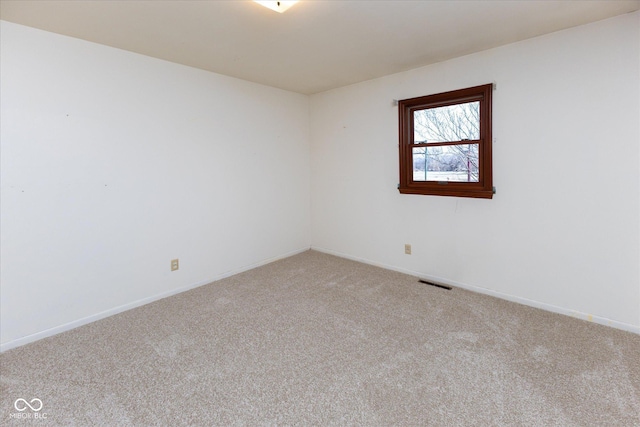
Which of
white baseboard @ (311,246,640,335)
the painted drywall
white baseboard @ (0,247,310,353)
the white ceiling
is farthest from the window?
white baseboard @ (0,247,310,353)

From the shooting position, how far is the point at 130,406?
5.47 feet

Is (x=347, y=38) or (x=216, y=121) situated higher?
(x=347, y=38)

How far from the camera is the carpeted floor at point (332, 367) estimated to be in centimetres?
161

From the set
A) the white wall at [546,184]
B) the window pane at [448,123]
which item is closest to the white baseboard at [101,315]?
the white wall at [546,184]

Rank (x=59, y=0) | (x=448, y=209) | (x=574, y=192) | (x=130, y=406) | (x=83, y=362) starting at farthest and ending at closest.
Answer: (x=448, y=209), (x=574, y=192), (x=83, y=362), (x=59, y=0), (x=130, y=406)

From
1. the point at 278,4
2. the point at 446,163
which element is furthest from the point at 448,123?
the point at 278,4

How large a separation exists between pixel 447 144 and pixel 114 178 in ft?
10.3

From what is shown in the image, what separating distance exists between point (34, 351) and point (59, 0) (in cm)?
230

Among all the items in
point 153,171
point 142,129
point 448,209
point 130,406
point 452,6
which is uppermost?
point 452,6

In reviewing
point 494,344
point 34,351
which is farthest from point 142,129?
point 494,344

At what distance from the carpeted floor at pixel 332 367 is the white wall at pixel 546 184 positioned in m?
0.33

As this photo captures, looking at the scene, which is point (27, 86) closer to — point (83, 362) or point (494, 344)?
point (83, 362)

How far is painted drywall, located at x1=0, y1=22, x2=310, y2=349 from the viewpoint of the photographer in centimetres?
227
